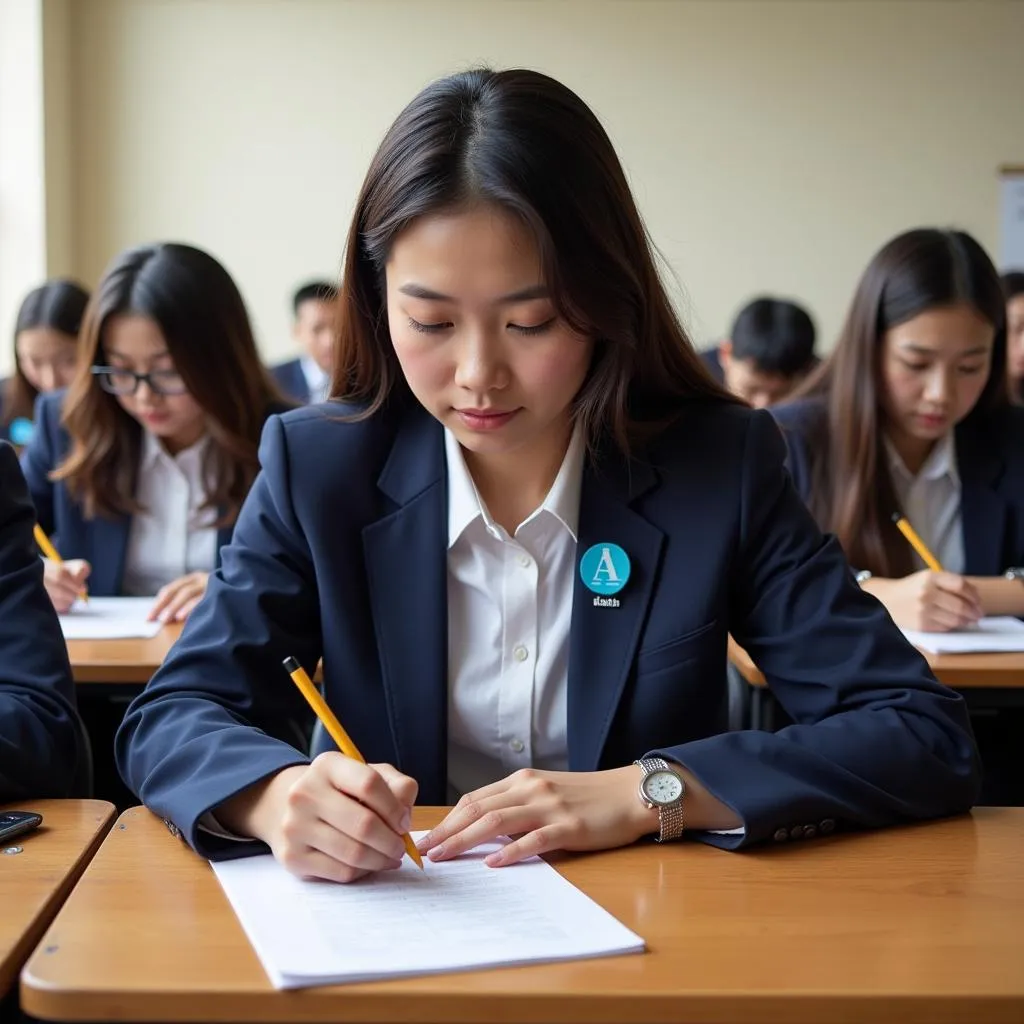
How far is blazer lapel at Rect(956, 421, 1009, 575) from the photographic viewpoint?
114 inches

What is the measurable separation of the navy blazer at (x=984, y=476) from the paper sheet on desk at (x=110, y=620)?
141 cm

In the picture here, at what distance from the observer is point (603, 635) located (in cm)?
156

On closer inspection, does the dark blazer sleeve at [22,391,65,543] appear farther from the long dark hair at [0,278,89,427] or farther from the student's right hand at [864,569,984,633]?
the student's right hand at [864,569,984,633]

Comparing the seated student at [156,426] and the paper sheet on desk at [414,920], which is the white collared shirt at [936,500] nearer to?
the seated student at [156,426]

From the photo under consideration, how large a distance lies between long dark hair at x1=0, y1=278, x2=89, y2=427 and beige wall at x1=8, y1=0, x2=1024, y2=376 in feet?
8.14

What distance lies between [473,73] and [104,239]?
5939 mm

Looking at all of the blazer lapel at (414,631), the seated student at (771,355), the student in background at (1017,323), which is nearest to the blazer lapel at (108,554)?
the blazer lapel at (414,631)

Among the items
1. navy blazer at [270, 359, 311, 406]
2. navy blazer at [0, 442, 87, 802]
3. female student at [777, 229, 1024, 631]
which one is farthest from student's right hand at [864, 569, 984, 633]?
navy blazer at [270, 359, 311, 406]

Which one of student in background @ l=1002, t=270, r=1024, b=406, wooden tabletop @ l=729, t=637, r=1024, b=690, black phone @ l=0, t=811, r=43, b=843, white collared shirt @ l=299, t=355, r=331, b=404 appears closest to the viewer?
black phone @ l=0, t=811, r=43, b=843

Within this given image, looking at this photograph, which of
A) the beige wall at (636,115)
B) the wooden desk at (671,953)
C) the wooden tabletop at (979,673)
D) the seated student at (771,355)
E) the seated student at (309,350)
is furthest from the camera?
the beige wall at (636,115)

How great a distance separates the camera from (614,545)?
5.21 ft

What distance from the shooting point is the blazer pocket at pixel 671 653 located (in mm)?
1557

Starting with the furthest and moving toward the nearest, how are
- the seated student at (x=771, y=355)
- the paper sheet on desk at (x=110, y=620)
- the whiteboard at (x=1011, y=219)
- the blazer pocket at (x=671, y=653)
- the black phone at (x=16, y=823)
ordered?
the whiteboard at (x=1011, y=219) < the seated student at (x=771, y=355) < the paper sheet on desk at (x=110, y=620) < the blazer pocket at (x=671, y=653) < the black phone at (x=16, y=823)

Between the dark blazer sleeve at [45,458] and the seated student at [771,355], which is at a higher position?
the seated student at [771,355]
